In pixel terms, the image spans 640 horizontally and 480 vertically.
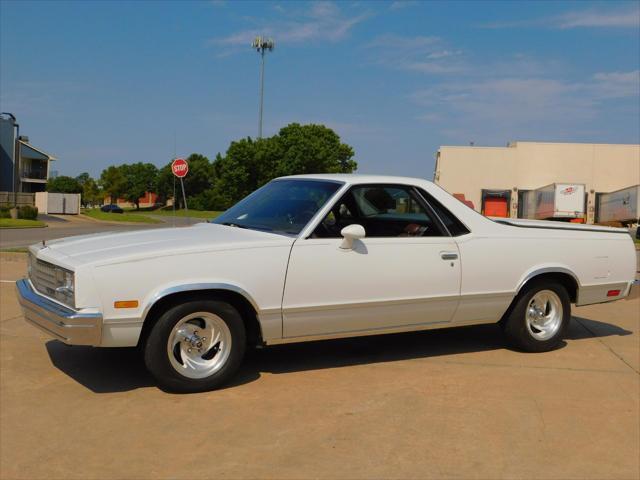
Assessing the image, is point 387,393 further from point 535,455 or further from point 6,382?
point 6,382

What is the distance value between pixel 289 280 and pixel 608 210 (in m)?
45.0

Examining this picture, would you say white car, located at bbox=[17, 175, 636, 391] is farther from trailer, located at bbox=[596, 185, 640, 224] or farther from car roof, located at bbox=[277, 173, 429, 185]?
trailer, located at bbox=[596, 185, 640, 224]

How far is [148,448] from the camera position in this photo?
3.56 m

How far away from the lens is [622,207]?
135 ft

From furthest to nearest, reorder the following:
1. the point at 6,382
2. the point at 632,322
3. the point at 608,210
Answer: the point at 608,210, the point at 632,322, the point at 6,382

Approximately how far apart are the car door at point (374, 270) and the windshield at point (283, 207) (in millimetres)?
149

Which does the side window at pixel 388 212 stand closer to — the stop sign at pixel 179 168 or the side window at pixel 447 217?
the side window at pixel 447 217

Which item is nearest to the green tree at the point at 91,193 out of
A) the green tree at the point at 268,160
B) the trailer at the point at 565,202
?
the green tree at the point at 268,160

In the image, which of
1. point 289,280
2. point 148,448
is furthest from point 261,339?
point 148,448

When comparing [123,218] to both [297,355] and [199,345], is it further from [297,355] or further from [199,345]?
[199,345]

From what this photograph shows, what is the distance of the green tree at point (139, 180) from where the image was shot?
104 meters

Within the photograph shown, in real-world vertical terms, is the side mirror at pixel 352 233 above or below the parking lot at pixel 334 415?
above

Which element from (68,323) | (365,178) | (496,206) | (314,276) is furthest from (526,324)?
(496,206)

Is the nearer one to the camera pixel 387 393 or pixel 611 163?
pixel 387 393
